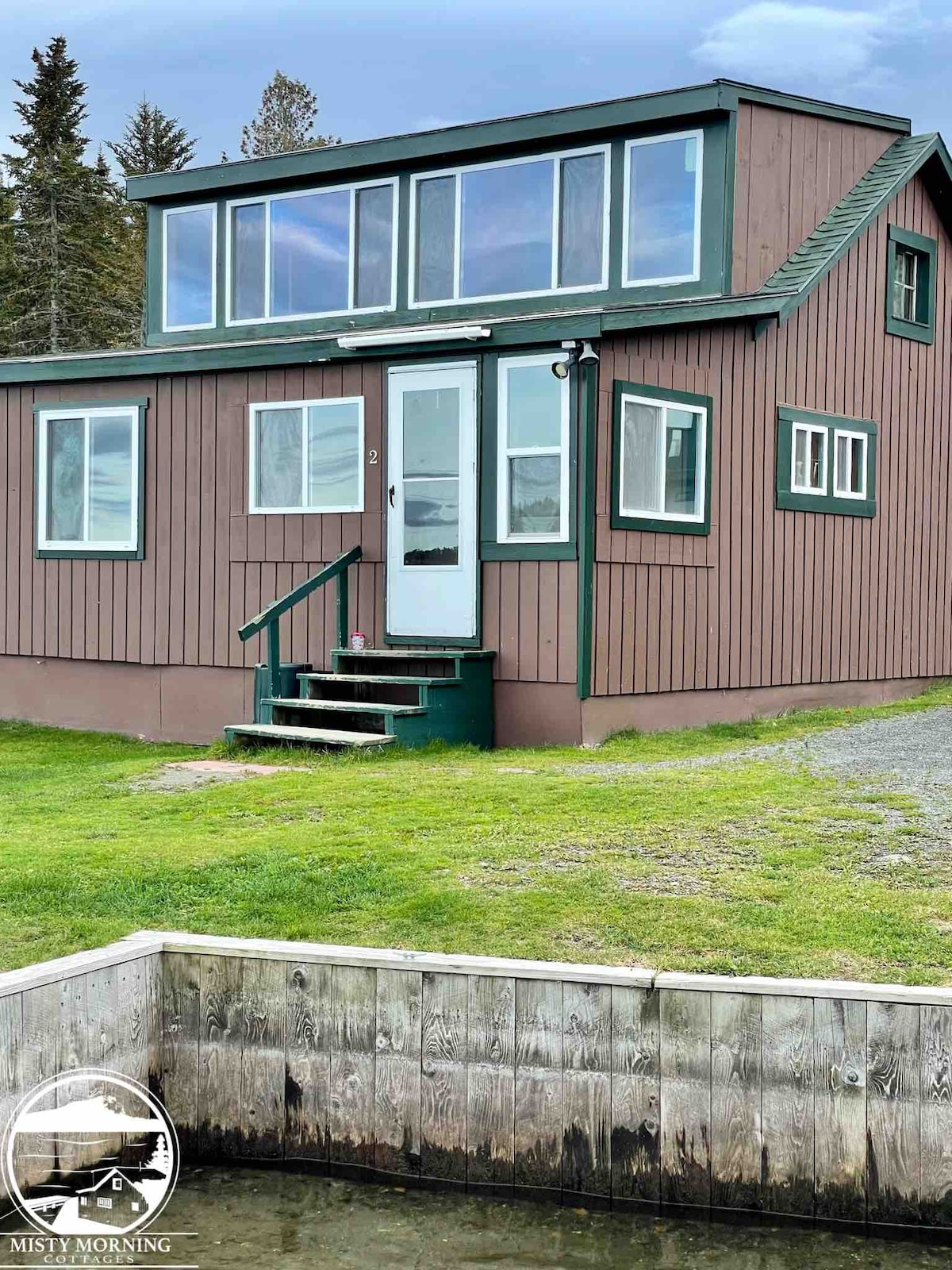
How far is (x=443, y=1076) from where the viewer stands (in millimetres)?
5395

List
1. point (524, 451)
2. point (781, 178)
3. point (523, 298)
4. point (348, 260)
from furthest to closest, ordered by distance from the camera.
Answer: point (348, 260), point (523, 298), point (781, 178), point (524, 451)

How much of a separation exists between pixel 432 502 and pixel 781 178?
4.35 m

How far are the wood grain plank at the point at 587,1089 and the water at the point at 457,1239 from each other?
0.13m

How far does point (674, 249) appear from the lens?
1280 cm

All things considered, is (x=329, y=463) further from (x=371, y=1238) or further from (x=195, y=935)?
(x=371, y=1238)

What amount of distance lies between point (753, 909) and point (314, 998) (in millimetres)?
1891

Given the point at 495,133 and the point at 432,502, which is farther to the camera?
the point at 495,133

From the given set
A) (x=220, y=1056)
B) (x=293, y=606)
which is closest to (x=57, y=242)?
(x=293, y=606)

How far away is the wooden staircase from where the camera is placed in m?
11.3

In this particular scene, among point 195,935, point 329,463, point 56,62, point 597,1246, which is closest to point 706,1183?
point 597,1246

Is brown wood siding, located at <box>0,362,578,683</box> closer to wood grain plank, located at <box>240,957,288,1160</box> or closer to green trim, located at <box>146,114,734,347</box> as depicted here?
green trim, located at <box>146,114,734,347</box>

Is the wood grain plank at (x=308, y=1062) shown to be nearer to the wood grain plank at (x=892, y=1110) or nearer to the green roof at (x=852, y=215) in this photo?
the wood grain plank at (x=892, y=1110)

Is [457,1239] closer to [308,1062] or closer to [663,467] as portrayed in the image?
[308,1062]

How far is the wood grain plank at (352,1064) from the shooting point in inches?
216
